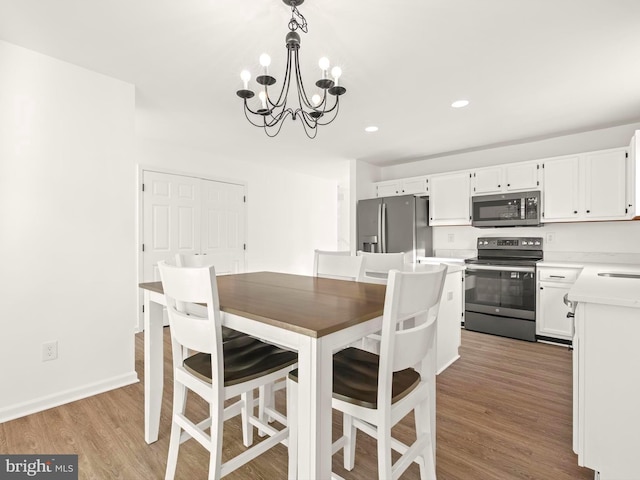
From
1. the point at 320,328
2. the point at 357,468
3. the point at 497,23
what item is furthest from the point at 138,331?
the point at 497,23

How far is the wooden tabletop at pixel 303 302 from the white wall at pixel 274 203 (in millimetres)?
2891

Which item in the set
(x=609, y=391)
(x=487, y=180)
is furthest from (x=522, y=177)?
(x=609, y=391)

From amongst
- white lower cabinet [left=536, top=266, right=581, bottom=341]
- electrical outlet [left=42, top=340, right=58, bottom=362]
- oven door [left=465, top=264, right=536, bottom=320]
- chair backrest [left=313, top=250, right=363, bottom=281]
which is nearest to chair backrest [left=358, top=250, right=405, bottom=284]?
chair backrest [left=313, top=250, right=363, bottom=281]

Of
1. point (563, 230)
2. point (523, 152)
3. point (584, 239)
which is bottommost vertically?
point (584, 239)

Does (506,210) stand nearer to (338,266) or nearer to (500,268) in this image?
(500,268)

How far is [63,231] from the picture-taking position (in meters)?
2.30

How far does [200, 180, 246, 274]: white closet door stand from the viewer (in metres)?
4.68

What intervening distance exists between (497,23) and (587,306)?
161cm

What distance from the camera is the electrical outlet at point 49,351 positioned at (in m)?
2.22

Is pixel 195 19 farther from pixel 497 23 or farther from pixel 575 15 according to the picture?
pixel 575 15

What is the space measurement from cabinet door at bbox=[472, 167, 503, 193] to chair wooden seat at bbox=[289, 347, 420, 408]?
3421 mm

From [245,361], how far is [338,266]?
99 cm

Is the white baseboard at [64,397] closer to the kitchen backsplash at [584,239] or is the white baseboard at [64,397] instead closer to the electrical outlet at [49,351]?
the electrical outlet at [49,351]

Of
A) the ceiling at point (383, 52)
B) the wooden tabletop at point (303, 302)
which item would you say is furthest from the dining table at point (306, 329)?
the ceiling at point (383, 52)
